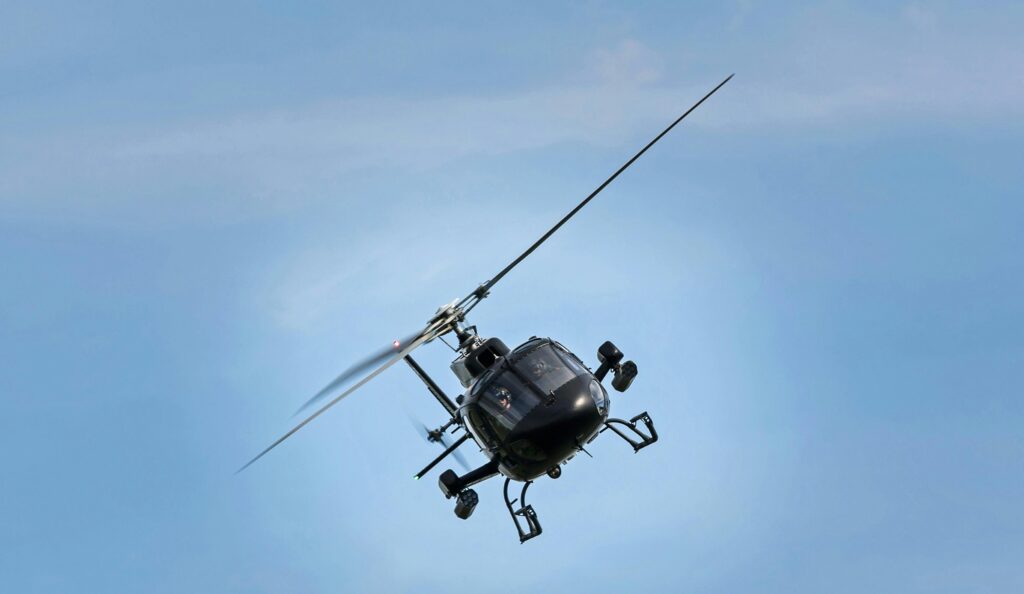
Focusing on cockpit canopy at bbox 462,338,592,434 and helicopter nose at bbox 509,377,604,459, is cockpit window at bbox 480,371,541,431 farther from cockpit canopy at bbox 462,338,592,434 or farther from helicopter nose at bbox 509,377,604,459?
helicopter nose at bbox 509,377,604,459

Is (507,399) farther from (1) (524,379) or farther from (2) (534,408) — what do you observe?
(2) (534,408)

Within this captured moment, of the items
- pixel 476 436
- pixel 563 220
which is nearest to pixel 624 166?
pixel 563 220

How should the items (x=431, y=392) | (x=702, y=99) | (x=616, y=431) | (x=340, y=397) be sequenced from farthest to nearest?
(x=431, y=392) < (x=616, y=431) < (x=702, y=99) < (x=340, y=397)

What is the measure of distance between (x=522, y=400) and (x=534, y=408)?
2.56 feet

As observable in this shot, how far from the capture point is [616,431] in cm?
4819

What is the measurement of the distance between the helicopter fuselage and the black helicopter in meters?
0.04

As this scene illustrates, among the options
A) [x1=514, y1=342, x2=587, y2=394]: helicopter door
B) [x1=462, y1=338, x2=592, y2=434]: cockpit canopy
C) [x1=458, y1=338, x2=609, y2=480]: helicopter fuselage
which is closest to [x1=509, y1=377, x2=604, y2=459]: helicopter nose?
[x1=458, y1=338, x2=609, y2=480]: helicopter fuselage

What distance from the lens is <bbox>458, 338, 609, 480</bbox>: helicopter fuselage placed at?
150 feet

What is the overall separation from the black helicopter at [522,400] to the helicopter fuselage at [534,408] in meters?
0.04

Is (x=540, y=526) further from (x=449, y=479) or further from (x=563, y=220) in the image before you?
(x=563, y=220)

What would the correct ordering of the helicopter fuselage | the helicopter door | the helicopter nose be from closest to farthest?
the helicopter nose
the helicopter fuselage
the helicopter door

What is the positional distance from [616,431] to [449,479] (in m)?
6.78

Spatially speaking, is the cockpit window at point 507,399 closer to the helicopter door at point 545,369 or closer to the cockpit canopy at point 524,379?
the cockpit canopy at point 524,379

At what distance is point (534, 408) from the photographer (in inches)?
1807
